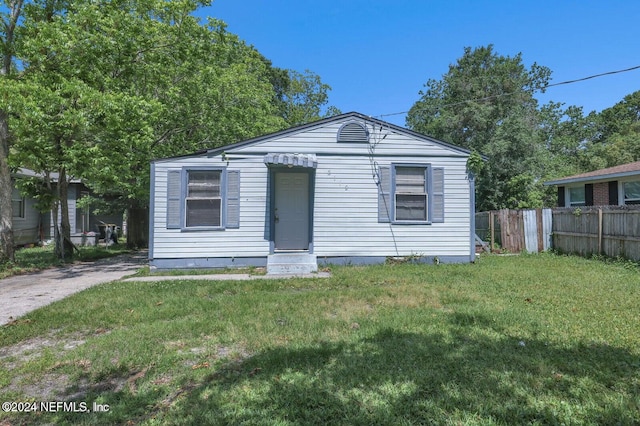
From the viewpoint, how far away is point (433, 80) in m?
27.6

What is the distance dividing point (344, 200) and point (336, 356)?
5581mm

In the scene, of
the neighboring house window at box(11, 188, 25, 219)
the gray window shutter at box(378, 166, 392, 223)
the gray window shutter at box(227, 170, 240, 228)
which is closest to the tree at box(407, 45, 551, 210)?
the gray window shutter at box(378, 166, 392, 223)

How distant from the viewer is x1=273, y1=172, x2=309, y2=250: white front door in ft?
28.2

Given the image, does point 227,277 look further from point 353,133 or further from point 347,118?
point 347,118

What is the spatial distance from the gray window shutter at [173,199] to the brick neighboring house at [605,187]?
1551cm

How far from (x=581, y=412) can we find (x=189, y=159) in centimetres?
800

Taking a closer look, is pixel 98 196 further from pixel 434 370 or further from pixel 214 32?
pixel 434 370

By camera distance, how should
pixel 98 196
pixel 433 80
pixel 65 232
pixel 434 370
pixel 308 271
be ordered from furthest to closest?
pixel 433 80, pixel 98 196, pixel 65 232, pixel 308 271, pixel 434 370

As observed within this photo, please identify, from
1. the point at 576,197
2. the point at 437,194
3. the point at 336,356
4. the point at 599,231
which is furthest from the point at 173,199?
the point at 576,197

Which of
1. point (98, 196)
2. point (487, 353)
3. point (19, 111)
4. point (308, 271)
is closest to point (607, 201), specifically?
point (308, 271)

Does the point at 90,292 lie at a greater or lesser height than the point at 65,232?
lesser

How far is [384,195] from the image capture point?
866 centimetres

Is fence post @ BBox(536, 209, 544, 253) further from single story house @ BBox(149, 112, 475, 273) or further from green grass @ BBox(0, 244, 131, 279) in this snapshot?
green grass @ BBox(0, 244, 131, 279)

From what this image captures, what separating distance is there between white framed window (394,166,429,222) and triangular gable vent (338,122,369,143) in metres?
1.14
